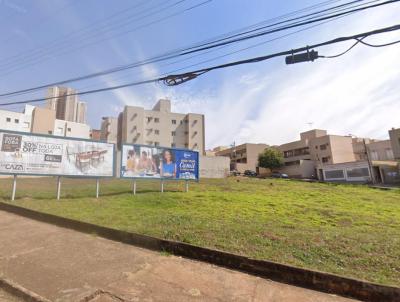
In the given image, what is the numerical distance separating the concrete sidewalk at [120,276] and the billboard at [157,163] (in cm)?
814

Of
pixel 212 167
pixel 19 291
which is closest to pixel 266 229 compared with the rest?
pixel 19 291

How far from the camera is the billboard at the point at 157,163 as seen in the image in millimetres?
14648

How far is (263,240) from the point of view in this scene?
6348mm

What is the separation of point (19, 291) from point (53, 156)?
9841 millimetres

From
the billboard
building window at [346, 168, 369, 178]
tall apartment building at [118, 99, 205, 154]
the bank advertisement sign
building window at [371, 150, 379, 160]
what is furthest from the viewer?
building window at [371, 150, 379, 160]

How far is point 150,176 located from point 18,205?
21.5ft

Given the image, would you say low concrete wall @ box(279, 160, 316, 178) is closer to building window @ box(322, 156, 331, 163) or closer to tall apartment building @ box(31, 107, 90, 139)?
building window @ box(322, 156, 331, 163)

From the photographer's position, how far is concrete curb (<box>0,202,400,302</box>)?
4199 mm

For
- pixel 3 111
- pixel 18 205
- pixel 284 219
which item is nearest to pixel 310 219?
pixel 284 219

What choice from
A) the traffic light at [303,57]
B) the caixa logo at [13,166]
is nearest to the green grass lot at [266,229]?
the caixa logo at [13,166]

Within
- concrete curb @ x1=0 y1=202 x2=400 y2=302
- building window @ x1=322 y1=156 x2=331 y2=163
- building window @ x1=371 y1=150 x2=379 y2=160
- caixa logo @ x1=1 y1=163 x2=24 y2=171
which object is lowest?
concrete curb @ x1=0 y1=202 x2=400 y2=302

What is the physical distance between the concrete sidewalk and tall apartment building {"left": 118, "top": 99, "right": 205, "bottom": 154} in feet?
161

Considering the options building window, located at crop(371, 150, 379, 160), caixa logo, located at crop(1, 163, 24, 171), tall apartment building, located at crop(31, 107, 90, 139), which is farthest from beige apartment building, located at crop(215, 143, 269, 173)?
caixa logo, located at crop(1, 163, 24, 171)

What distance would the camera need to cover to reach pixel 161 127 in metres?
57.8
